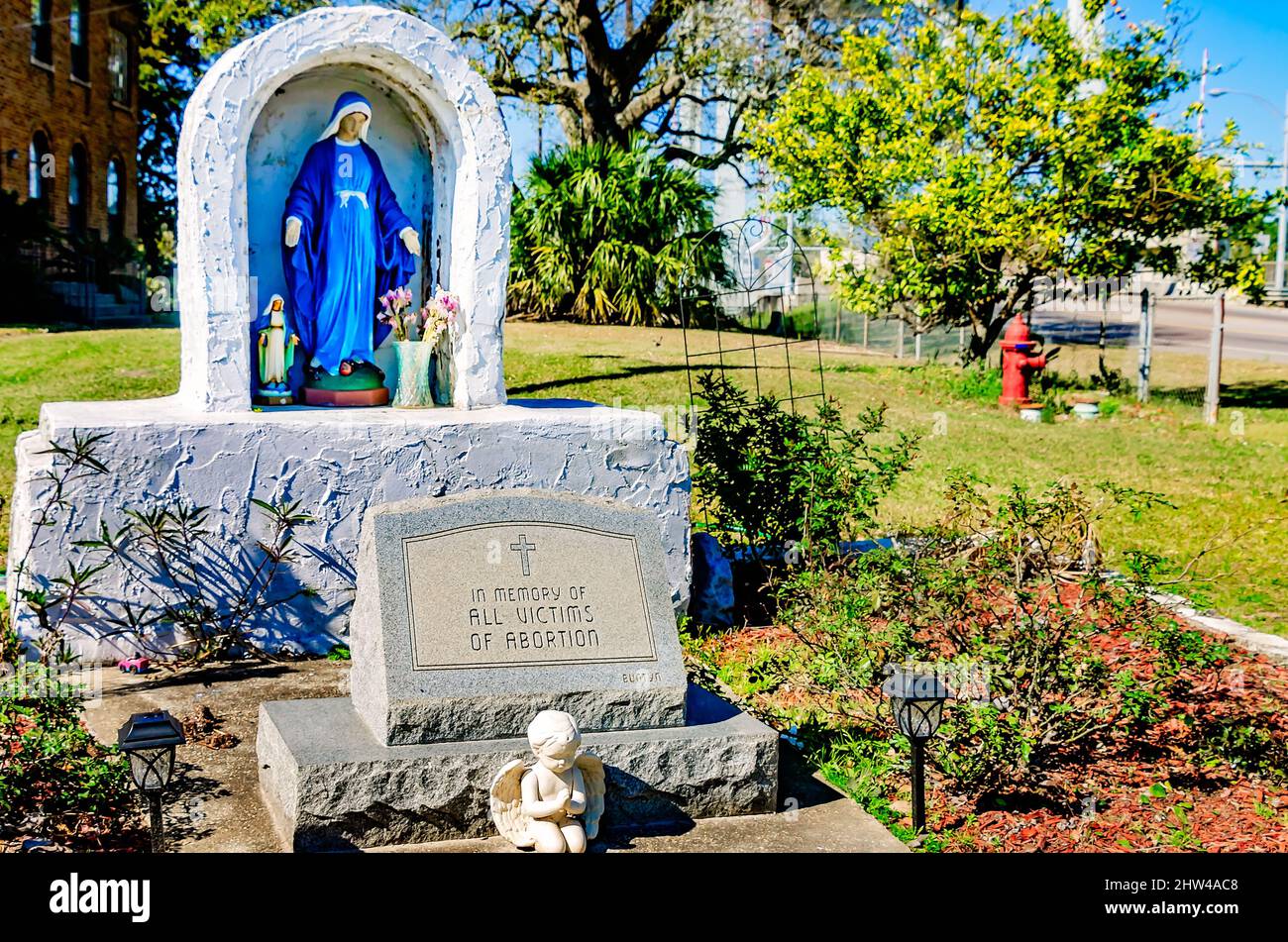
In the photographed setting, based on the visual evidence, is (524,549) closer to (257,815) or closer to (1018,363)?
(257,815)

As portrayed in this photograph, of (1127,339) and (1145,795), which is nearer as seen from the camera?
(1145,795)

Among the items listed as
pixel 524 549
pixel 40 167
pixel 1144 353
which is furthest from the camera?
pixel 40 167

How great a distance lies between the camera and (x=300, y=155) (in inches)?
308

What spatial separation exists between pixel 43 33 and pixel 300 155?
2093cm

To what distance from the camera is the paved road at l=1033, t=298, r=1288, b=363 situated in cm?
2497

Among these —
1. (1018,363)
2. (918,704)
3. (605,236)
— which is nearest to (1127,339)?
(605,236)

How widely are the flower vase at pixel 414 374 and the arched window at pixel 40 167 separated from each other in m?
20.7

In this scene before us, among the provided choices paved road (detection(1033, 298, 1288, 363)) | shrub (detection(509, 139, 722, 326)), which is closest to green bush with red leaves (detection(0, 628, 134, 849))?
shrub (detection(509, 139, 722, 326))

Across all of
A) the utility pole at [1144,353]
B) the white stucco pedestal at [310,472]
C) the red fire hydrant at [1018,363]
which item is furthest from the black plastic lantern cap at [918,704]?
the utility pole at [1144,353]

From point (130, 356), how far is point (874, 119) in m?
9.80

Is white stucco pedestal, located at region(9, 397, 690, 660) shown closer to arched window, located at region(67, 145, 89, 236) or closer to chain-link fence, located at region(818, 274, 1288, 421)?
chain-link fence, located at region(818, 274, 1288, 421)

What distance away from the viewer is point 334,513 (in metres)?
6.60

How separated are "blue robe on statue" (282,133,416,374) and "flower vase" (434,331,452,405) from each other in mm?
413

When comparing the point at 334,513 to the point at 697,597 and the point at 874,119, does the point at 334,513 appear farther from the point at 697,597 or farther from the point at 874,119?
the point at 874,119
